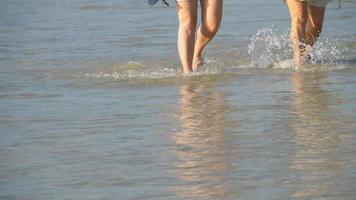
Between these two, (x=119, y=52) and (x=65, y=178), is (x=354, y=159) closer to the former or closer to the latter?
(x=65, y=178)

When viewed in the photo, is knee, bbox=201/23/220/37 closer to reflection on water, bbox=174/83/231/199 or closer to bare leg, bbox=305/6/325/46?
reflection on water, bbox=174/83/231/199

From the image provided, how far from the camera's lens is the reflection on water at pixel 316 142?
5.58 meters

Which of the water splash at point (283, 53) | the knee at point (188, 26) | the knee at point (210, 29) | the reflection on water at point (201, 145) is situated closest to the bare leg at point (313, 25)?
the water splash at point (283, 53)

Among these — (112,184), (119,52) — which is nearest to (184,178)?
(112,184)

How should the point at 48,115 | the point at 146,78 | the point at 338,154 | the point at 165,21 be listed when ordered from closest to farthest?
the point at 338,154, the point at 48,115, the point at 146,78, the point at 165,21

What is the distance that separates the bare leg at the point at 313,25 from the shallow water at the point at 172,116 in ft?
0.56

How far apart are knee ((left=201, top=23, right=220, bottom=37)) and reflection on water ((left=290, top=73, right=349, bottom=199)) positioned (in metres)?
1.01

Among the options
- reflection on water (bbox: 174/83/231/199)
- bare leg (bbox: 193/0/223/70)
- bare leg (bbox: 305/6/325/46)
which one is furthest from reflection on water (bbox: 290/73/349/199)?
bare leg (bbox: 305/6/325/46)

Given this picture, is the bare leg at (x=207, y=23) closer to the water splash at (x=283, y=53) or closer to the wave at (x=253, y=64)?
the wave at (x=253, y=64)

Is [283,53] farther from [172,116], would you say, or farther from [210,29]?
[172,116]

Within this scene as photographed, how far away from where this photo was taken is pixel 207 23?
9.59m

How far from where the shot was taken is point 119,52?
11414mm

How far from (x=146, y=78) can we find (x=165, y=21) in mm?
4117

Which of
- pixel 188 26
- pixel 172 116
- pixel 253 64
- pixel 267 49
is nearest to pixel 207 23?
pixel 188 26
